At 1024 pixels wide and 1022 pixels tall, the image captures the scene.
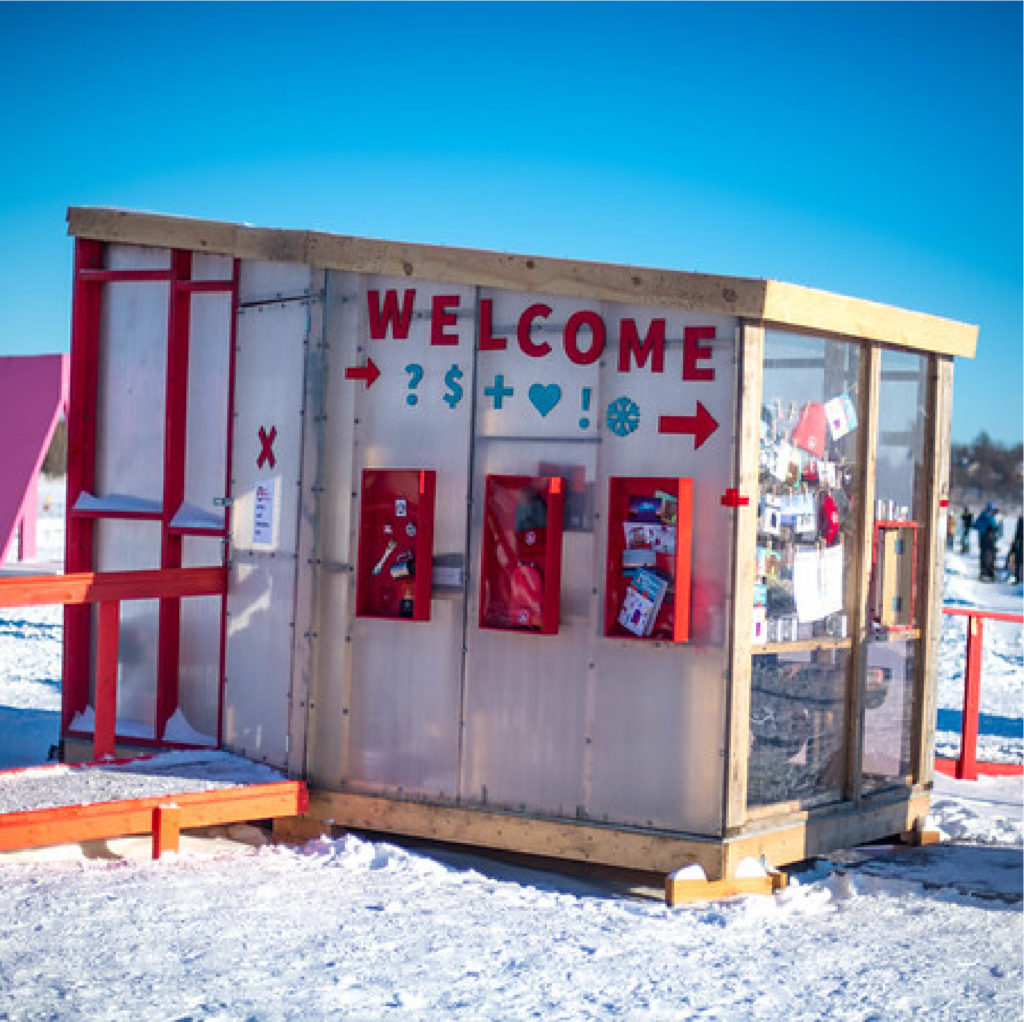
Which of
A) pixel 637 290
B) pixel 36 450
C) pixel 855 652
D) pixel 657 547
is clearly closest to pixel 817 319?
pixel 637 290

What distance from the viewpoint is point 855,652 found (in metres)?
8.03

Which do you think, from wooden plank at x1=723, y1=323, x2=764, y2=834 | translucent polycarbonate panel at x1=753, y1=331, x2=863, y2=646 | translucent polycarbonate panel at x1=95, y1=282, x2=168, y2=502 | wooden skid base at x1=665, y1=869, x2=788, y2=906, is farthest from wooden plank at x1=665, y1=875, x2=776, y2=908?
translucent polycarbonate panel at x1=95, y1=282, x2=168, y2=502

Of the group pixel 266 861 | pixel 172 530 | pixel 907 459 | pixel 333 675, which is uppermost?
pixel 907 459

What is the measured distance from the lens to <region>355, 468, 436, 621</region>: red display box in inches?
297

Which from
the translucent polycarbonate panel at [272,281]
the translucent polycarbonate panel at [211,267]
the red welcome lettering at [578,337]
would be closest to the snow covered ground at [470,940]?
the red welcome lettering at [578,337]

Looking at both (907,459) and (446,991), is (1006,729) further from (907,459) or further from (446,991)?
(446,991)

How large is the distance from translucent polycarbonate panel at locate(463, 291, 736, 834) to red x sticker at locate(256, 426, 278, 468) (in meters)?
1.29

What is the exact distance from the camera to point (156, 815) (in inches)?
287

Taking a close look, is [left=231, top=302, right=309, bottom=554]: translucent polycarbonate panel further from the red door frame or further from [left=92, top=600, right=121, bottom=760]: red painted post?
[left=92, top=600, right=121, bottom=760]: red painted post

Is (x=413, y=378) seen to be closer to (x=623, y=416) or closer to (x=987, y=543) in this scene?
(x=623, y=416)

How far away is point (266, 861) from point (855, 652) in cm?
337

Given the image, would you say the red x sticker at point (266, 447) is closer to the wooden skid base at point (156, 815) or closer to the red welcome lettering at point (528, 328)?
the red welcome lettering at point (528, 328)

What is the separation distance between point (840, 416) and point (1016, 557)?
76.6ft

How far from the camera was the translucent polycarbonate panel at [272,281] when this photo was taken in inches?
318
